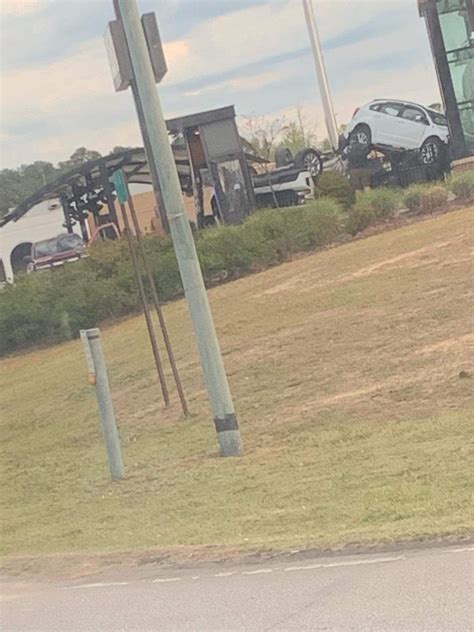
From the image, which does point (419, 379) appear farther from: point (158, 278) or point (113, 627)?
point (158, 278)

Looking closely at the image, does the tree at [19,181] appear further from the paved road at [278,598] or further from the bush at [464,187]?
the paved road at [278,598]

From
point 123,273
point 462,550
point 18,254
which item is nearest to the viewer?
point 462,550

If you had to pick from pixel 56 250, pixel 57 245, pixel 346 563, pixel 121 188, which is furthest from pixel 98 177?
pixel 346 563

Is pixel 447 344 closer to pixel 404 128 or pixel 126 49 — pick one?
pixel 126 49

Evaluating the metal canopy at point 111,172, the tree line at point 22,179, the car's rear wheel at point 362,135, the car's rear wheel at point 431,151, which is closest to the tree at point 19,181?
the tree line at point 22,179

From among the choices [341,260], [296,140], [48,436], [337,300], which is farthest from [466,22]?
[296,140]

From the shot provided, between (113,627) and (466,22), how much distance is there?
118 ft

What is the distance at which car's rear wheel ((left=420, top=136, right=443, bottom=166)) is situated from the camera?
40928 mm

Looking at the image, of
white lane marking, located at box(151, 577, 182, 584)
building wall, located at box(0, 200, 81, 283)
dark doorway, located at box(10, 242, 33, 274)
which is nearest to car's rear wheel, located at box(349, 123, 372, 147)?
building wall, located at box(0, 200, 81, 283)

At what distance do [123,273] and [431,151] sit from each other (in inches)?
614

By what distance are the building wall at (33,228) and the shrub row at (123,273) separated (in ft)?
93.0

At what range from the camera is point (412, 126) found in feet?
137

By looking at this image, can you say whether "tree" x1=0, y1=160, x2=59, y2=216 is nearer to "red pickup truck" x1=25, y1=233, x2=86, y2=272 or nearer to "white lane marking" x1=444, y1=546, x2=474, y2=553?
"red pickup truck" x1=25, y1=233, x2=86, y2=272

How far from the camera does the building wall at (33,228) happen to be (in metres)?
60.0
